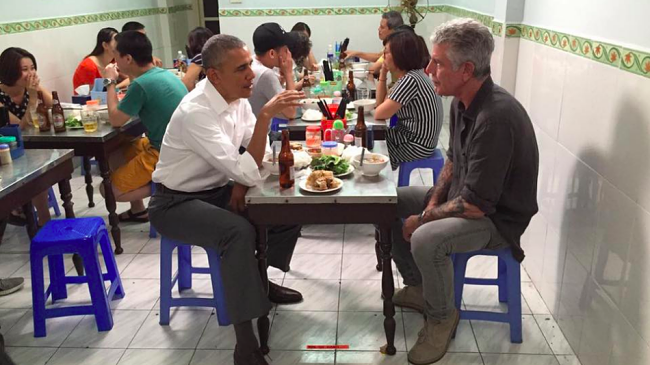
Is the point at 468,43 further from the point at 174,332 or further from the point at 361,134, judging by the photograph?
the point at 174,332

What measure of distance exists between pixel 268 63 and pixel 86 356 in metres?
1.94

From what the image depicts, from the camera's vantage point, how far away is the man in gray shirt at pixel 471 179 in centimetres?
199

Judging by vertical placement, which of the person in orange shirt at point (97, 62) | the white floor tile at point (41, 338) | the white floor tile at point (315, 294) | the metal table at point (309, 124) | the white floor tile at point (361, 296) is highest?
the person in orange shirt at point (97, 62)

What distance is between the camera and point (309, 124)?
3131mm

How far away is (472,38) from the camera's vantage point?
6.60 ft

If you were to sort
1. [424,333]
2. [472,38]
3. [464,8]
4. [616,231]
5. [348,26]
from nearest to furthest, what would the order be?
[616,231]
[472,38]
[424,333]
[464,8]
[348,26]

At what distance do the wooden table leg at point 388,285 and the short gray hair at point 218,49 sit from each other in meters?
0.96

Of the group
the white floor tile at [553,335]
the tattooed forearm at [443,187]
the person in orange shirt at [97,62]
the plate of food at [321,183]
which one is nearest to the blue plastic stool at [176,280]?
the plate of food at [321,183]

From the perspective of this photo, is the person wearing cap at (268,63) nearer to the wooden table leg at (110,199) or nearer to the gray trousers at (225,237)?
the wooden table leg at (110,199)

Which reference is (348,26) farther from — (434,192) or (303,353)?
(303,353)

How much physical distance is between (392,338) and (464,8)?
382 cm

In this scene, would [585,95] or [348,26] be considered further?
[348,26]

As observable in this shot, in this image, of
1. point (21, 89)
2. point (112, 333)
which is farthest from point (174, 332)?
point (21, 89)

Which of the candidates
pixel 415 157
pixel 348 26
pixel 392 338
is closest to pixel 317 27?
pixel 348 26
